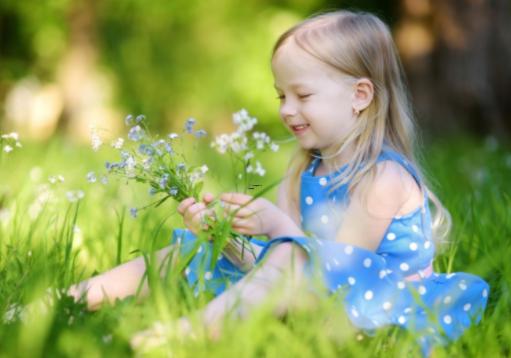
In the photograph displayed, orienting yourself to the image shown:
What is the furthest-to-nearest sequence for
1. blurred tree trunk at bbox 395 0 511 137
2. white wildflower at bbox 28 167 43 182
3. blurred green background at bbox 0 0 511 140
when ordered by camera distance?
blurred green background at bbox 0 0 511 140 < blurred tree trunk at bbox 395 0 511 137 < white wildflower at bbox 28 167 43 182

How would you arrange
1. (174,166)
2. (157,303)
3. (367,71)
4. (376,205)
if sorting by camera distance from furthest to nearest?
1. (367,71)
2. (376,205)
3. (174,166)
4. (157,303)

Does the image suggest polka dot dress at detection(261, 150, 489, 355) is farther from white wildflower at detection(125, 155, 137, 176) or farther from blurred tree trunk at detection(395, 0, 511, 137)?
blurred tree trunk at detection(395, 0, 511, 137)

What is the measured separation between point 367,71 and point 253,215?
27.0 inches

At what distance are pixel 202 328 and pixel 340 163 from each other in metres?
0.92

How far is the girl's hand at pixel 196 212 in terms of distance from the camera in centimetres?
216

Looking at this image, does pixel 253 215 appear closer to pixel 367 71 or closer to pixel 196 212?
pixel 196 212

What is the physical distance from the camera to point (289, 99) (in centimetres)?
248

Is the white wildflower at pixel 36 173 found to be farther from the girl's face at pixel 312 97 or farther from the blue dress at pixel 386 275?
the girl's face at pixel 312 97

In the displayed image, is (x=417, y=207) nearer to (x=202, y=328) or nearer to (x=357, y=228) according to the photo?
(x=357, y=228)

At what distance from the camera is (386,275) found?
2.22 m

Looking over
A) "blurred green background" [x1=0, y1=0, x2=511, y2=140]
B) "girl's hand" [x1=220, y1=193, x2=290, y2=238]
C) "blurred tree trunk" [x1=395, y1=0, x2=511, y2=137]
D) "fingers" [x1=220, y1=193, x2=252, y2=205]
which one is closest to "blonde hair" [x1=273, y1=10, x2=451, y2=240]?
"girl's hand" [x1=220, y1=193, x2=290, y2=238]

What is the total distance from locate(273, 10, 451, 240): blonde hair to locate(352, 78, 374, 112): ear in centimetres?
3

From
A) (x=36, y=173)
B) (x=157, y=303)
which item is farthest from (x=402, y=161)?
(x=36, y=173)

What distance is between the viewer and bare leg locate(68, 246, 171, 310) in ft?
7.27
